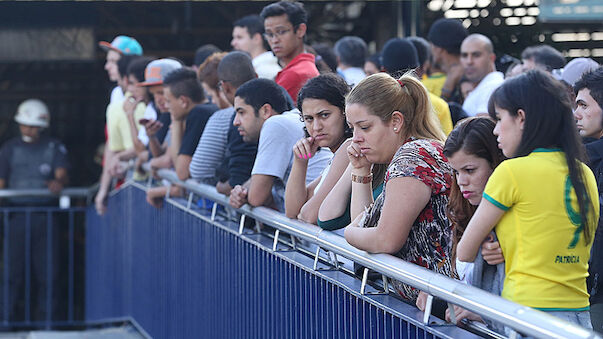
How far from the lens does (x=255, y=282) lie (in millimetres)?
4668

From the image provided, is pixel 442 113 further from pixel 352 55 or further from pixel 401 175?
pixel 352 55

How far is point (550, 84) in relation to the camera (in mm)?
2820

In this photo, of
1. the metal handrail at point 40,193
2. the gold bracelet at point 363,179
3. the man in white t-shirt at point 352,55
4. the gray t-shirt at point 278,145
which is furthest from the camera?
the metal handrail at point 40,193

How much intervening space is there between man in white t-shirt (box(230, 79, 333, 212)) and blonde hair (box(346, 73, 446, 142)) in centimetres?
112

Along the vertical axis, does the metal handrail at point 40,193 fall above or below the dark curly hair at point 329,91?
below

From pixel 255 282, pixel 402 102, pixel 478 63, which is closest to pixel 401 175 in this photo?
pixel 402 102

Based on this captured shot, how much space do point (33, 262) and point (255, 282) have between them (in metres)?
6.40

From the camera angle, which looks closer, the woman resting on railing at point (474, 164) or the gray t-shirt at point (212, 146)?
the woman resting on railing at point (474, 164)

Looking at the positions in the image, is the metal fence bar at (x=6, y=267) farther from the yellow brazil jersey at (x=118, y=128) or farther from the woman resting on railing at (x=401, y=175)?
the woman resting on railing at (x=401, y=175)

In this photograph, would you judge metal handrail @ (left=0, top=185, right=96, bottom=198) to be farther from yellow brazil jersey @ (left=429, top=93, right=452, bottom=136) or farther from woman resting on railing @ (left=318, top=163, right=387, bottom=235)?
woman resting on railing @ (left=318, top=163, right=387, bottom=235)

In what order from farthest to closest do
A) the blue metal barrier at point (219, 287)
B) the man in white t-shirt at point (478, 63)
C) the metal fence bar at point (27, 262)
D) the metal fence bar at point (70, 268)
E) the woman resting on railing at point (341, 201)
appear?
1. the metal fence bar at point (70, 268)
2. the metal fence bar at point (27, 262)
3. the man in white t-shirt at point (478, 63)
4. the woman resting on railing at point (341, 201)
5. the blue metal barrier at point (219, 287)

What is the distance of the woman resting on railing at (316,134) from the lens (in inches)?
161

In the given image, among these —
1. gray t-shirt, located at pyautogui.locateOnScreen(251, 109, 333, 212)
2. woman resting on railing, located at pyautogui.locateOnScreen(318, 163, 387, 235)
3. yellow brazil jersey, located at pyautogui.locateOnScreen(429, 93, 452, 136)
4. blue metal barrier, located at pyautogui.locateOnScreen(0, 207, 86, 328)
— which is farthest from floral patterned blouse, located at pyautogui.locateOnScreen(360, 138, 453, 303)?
blue metal barrier, located at pyautogui.locateOnScreen(0, 207, 86, 328)

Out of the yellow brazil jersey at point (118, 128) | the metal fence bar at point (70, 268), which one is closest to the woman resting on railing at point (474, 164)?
the yellow brazil jersey at point (118, 128)
